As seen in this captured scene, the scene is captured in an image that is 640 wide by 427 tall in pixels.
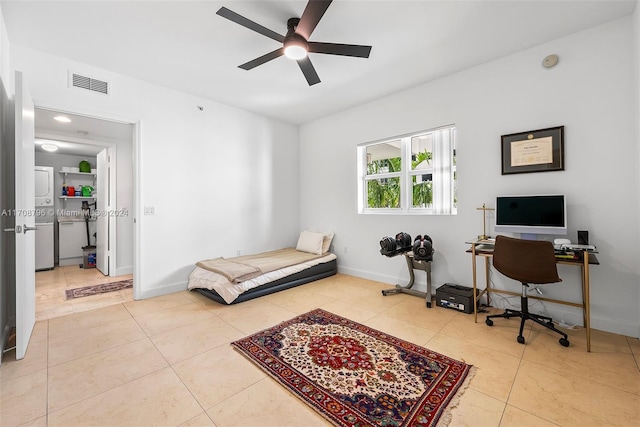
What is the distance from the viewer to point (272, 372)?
1.93 meters

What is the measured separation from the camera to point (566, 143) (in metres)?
2.67

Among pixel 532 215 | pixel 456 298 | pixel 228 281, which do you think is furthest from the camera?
pixel 228 281

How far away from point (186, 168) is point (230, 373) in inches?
114

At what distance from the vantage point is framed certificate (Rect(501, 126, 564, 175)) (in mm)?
2689

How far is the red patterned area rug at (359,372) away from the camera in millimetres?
1563

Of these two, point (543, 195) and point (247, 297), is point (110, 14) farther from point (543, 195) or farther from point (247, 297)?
point (543, 195)

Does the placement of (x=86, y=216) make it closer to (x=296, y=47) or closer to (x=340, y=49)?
(x=296, y=47)

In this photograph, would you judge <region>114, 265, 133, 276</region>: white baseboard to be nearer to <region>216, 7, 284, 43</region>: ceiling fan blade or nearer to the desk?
<region>216, 7, 284, 43</region>: ceiling fan blade

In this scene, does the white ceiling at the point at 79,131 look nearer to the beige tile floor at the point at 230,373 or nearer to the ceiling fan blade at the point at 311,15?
the beige tile floor at the point at 230,373

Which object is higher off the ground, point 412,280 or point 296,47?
point 296,47

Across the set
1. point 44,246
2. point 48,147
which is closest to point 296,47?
point 48,147

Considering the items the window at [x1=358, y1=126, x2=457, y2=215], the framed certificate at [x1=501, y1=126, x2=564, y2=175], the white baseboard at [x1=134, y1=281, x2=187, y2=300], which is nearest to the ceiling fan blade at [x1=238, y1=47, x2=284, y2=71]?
the window at [x1=358, y1=126, x2=457, y2=215]

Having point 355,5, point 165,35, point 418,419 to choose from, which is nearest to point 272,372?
point 418,419

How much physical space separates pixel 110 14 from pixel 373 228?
3.78 m
